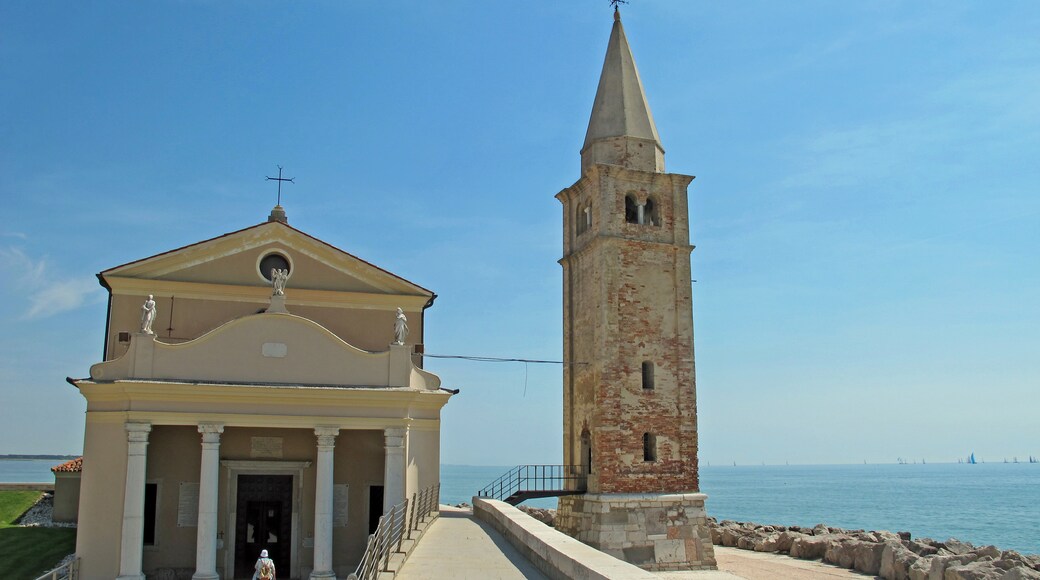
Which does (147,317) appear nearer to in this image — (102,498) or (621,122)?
(102,498)

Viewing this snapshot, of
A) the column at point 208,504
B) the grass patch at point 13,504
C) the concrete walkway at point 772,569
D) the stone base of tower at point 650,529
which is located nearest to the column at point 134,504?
the column at point 208,504

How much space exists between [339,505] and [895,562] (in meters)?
19.2

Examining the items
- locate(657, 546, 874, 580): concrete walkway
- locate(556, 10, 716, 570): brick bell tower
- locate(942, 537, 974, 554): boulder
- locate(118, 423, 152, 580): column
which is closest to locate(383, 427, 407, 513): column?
locate(118, 423, 152, 580): column

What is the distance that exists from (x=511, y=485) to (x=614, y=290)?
7296 millimetres

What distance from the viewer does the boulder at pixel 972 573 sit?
78.9ft

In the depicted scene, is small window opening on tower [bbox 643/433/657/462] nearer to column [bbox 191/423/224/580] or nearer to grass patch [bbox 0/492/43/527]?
column [bbox 191/423/224/580]

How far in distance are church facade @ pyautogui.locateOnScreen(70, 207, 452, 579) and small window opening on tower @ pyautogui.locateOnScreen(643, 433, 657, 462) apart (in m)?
9.01

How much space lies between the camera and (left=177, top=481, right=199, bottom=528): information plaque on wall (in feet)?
63.9

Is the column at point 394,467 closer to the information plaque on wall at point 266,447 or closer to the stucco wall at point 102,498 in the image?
the information plaque on wall at point 266,447

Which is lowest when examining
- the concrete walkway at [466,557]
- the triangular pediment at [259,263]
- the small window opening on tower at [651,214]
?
the concrete walkway at [466,557]

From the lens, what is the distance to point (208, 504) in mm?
17531

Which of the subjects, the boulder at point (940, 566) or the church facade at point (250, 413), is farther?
the boulder at point (940, 566)

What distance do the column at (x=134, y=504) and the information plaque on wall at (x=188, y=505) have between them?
202 centimetres

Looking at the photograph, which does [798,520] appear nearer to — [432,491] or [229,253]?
[432,491]
